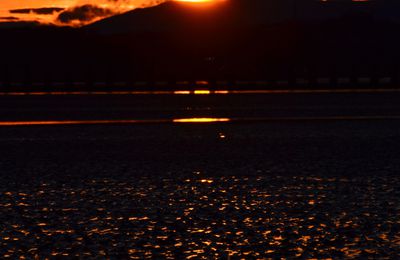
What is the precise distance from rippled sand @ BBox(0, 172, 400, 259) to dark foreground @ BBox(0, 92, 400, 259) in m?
0.01

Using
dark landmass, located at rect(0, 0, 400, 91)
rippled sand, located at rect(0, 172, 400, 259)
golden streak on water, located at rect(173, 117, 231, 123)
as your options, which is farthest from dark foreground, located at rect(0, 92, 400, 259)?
dark landmass, located at rect(0, 0, 400, 91)

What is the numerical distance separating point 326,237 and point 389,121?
14.6 meters

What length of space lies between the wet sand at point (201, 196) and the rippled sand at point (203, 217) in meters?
0.01

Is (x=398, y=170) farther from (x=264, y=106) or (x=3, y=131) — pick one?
(x=264, y=106)

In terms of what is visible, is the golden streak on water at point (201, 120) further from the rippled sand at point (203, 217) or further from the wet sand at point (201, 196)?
the rippled sand at point (203, 217)

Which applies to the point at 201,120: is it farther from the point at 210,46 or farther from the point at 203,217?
the point at 210,46

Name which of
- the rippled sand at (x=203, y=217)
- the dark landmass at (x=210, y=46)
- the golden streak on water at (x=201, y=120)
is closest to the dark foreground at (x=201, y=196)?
the rippled sand at (x=203, y=217)

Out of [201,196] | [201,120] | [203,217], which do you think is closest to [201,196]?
[201,196]

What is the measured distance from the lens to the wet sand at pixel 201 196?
705cm

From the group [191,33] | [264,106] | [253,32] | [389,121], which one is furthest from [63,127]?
[191,33]

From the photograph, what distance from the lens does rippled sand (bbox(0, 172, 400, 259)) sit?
Answer: 271 inches

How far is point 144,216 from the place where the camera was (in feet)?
27.7

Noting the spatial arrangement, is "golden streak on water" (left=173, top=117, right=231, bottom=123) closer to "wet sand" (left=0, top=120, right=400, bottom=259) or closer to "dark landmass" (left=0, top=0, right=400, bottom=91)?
"wet sand" (left=0, top=120, right=400, bottom=259)

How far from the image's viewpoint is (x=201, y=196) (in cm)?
974
